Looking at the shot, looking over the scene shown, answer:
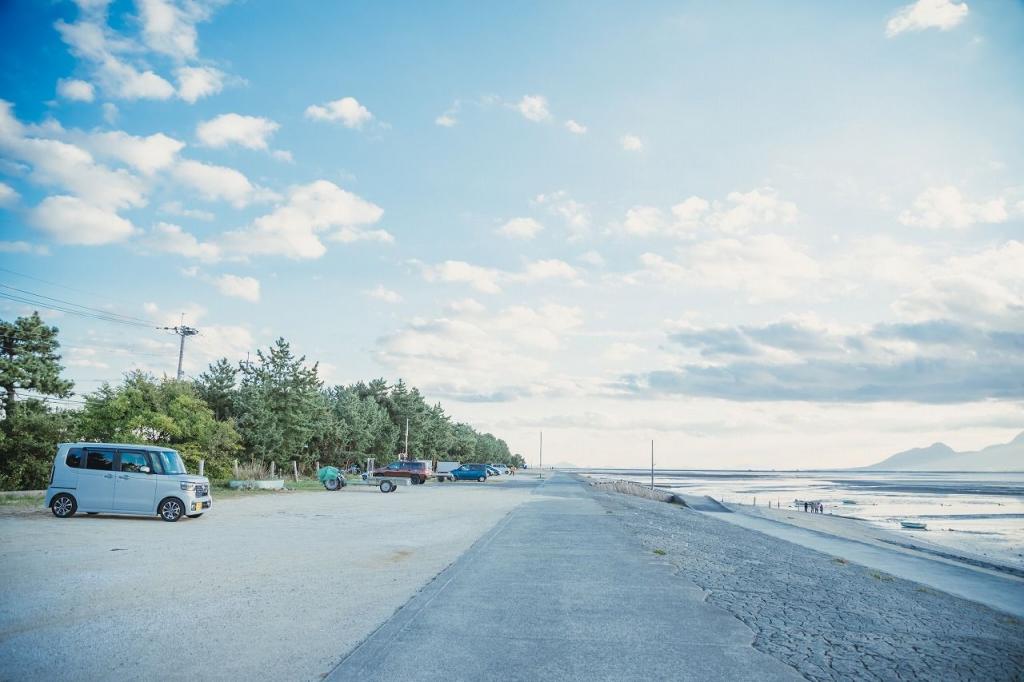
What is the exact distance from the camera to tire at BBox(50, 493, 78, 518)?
713 inches

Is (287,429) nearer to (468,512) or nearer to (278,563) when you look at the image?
(468,512)

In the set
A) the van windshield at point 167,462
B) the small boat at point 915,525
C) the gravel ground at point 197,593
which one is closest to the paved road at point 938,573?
the gravel ground at point 197,593

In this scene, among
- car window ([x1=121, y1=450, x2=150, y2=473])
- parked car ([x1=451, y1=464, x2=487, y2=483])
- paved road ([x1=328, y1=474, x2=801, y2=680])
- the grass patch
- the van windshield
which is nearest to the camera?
paved road ([x1=328, y1=474, x2=801, y2=680])

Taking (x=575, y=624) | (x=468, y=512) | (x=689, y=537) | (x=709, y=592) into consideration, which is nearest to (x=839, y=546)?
(x=689, y=537)

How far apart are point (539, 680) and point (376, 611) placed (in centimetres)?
313

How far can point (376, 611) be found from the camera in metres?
7.92

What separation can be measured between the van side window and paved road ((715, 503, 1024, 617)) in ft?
75.9

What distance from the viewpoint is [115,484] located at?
60.6 feet

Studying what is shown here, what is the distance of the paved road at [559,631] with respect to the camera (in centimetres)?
582

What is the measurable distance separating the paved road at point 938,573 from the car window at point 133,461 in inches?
877

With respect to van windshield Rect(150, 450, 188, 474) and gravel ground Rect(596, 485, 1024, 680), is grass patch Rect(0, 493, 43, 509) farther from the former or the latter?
gravel ground Rect(596, 485, 1024, 680)

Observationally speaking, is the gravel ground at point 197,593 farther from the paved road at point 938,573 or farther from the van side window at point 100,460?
the paved road at point 938,573

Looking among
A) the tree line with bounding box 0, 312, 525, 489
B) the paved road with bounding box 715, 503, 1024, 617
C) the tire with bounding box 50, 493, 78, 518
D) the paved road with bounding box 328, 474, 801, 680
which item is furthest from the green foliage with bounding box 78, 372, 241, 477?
the paved road with bounding box 715, 503, 1024, 617

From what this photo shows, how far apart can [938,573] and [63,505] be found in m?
27.0
